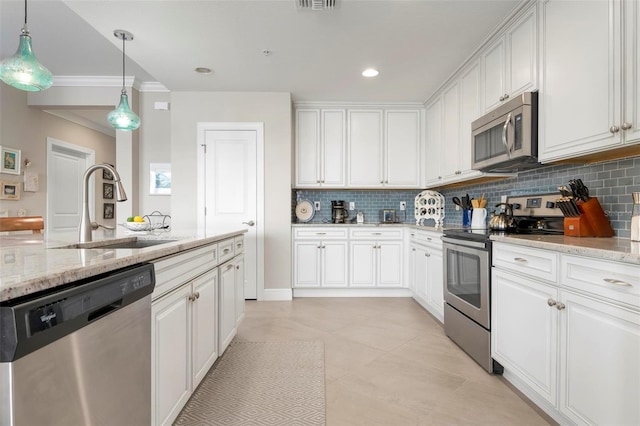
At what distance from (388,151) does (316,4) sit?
2384mm

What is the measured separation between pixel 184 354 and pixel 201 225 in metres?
2.57

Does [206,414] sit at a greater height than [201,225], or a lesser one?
lesser

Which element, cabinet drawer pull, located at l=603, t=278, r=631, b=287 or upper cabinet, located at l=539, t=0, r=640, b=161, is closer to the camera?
cabinet drawer pull, located at l=603, t=278, r=631, b=287

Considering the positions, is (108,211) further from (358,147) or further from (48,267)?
(48,267)

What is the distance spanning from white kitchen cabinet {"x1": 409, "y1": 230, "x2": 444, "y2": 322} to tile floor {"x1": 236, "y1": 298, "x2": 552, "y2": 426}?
164 millimetres

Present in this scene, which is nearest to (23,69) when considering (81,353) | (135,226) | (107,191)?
(135,226)

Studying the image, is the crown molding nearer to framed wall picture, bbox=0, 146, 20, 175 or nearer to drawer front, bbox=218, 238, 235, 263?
framed wall picture, bbox=0, 146, 20, 175

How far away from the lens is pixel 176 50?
2.93m

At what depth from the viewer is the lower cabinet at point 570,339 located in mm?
1232

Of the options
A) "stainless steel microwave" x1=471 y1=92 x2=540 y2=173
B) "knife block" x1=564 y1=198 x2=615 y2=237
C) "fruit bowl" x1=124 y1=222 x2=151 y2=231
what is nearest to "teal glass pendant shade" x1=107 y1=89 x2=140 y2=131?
"fruit bowl" x1=124 y1=222 x2=151 y2=231

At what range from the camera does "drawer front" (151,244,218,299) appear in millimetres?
1313

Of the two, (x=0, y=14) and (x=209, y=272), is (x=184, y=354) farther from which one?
(x=0, y=14)

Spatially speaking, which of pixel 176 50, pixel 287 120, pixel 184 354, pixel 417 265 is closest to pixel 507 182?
pixel 417 265

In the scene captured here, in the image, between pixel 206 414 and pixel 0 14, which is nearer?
pixel 206 414
